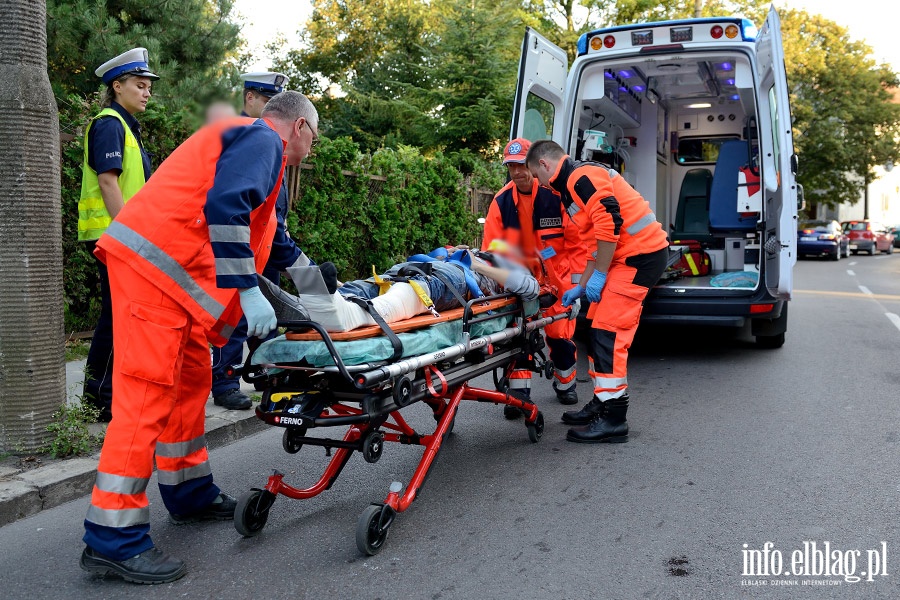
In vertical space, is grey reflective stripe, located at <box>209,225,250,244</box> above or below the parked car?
above

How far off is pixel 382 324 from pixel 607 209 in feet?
6.48

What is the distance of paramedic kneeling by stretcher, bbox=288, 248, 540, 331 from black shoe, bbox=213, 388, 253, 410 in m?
1.85

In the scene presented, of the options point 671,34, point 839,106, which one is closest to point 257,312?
point 671,34

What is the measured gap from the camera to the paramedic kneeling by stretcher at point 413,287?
10.3 ft

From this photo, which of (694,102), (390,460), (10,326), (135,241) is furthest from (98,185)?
(694,102)

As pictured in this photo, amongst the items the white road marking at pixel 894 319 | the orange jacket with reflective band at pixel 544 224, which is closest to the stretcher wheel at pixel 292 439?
the orange jacket with reflective band at pixel 544 224

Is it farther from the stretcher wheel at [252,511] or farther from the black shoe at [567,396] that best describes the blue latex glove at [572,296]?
the stretcher wheel at [252,511]

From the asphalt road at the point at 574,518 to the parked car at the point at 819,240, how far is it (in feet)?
75.1

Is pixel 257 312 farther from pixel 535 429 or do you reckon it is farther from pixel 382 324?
pixel 535 429

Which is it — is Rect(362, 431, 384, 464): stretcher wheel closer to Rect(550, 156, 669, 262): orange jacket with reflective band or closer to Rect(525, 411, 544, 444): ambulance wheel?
Rect(525, 411, 544, 444): ambulance wheel

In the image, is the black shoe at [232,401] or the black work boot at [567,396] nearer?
the black shoe at [232,401]

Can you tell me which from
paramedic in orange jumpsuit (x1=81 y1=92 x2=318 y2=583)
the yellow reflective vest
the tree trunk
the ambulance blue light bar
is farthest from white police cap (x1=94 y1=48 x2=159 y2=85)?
the ambulance blue light bar

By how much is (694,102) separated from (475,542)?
336 inches

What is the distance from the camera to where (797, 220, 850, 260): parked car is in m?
26.7
